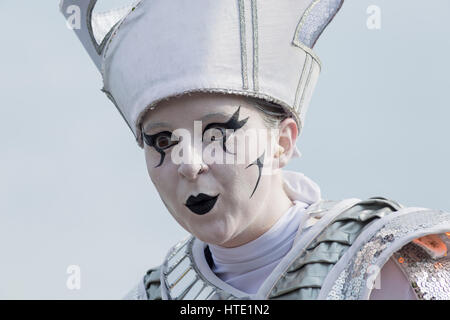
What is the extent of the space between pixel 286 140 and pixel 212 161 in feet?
1.51

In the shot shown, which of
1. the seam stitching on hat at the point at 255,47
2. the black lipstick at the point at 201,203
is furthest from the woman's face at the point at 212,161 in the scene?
the seam stitching on hat at the point at 255,47

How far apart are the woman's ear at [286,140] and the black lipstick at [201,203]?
41 cm

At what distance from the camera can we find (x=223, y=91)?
4645 millimetres

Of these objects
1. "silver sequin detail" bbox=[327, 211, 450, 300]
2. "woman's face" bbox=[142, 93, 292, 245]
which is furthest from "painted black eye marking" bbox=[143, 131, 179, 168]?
"silver sequin detail" bbox=[327, 211, 450, 300]

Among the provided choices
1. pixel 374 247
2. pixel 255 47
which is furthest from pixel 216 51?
pixel 374 247

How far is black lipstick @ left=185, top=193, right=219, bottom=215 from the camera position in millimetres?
4641

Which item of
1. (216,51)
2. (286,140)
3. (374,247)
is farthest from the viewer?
(286,140)

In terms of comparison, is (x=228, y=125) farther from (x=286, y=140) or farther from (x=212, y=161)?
(x=286, y=140)

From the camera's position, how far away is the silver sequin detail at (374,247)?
4.50 metres

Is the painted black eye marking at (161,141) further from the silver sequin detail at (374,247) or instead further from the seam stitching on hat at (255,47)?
the silver sequin detail at (374,247)

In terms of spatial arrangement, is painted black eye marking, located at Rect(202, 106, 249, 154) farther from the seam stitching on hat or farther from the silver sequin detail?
the silver sequin detail

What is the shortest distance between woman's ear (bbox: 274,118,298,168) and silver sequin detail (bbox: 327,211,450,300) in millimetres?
567

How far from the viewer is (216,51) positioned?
4.70 meters
